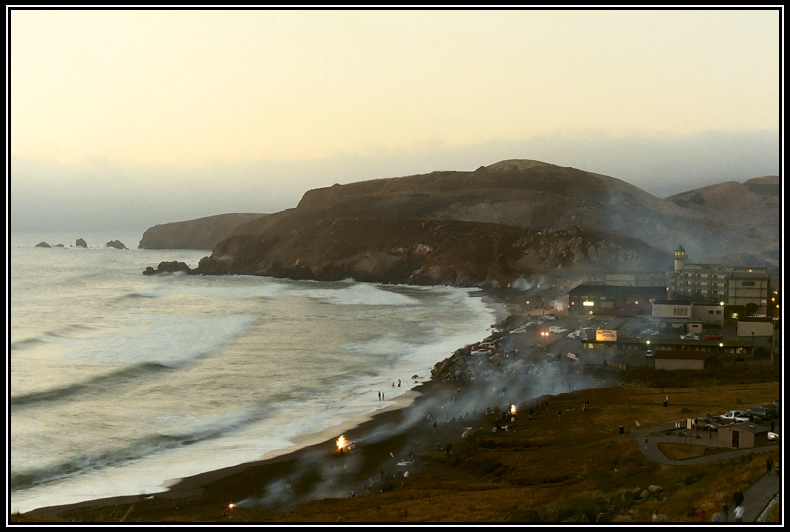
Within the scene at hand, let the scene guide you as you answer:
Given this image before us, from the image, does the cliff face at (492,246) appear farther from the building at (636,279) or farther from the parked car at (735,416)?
the parked car at (735,416)

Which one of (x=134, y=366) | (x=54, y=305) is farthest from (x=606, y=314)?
(x=54, y=305)

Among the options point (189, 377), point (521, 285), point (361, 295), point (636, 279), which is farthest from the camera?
point (361, 295)

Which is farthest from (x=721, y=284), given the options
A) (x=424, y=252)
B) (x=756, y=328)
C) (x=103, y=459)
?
(x=424, y=252)

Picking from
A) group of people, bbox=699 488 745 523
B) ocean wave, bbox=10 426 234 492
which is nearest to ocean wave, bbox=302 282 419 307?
ocean wave, bbox=10 426 234 492

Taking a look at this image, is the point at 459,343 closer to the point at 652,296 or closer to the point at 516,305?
the point at 652,296

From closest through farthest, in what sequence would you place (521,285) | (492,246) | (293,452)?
(293,452) < (521,285) < (492,246)

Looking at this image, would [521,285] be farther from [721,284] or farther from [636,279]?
[721,284]
